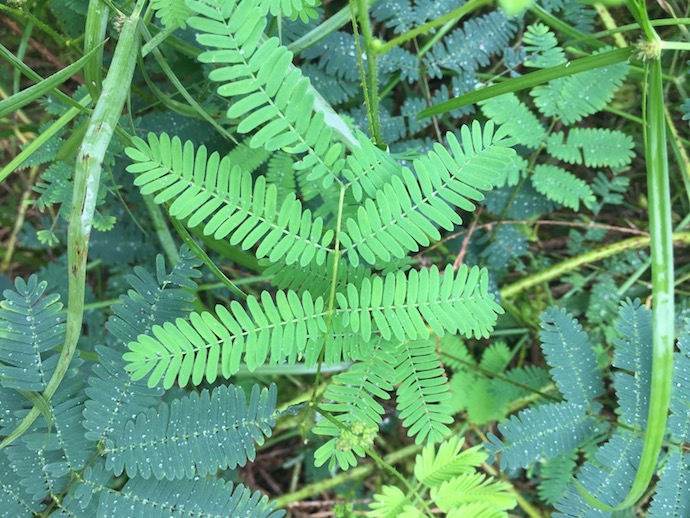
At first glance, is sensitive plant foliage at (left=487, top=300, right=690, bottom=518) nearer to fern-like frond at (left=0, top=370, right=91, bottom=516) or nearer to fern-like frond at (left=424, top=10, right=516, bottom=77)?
fern-like frond at (left=424, top=10, right=516, bottom=77)

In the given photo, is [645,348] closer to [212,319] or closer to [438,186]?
[438,186]

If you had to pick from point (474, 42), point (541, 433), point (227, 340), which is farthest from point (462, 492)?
point (474, 42)

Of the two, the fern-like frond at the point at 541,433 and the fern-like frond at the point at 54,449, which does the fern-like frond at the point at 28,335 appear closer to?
the fern-like frond at the point at 54,449

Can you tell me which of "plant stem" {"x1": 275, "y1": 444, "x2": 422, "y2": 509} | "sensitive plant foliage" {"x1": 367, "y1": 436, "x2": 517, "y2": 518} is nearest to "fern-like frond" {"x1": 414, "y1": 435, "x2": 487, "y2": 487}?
"sensitive plant foliage" {"x1": 367, "y1": 436, "x2": 517, "y2": 518}

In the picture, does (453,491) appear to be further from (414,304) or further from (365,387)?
(414,304)

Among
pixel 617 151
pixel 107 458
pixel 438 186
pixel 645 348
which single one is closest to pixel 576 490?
pixel 645 348

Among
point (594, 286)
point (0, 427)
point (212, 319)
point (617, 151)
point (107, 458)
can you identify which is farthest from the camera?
point (594, 286)
